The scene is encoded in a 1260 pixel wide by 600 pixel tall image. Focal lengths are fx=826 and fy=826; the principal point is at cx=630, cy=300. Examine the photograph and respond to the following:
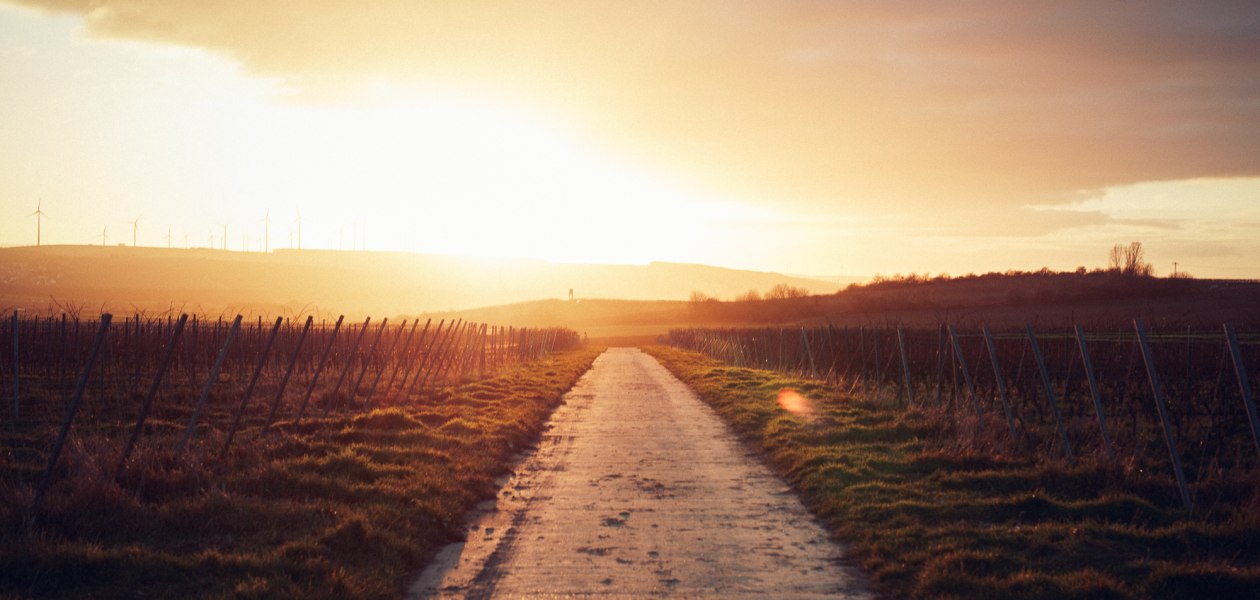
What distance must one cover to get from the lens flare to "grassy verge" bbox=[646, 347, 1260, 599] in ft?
13.0

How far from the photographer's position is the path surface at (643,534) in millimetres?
6211

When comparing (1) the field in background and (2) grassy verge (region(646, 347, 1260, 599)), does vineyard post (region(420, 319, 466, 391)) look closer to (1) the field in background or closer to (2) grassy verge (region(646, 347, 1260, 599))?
(1) the field in background

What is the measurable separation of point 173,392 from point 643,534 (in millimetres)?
15542

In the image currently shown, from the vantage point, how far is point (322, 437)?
12.1m

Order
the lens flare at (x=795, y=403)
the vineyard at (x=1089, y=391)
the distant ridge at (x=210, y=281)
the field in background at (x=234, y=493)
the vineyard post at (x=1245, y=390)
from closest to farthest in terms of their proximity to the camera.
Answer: the field in background at (x=234, y=493), the vineyard post at (x=1245, y=390), the vineyard at (x=1089, y=391), the lens flare at (x=795, y=403), the distant ridge at (x=210, y=281)

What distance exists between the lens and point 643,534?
25.4 ft

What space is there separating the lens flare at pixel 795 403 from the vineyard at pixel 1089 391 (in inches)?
57.0

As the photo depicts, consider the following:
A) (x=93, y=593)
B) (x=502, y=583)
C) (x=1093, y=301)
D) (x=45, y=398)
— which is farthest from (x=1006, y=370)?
(x=1093, y=301)

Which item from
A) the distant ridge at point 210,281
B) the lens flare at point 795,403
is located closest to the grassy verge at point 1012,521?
the lens flare at point 795,403

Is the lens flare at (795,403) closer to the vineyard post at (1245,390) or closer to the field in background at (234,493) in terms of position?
the field in background at (234,493)

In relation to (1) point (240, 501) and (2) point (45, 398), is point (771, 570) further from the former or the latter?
(2) point (45, 398)

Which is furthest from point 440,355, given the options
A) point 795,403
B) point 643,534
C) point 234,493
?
point 643,534

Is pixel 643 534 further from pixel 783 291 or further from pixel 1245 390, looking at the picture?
pixel 783 291

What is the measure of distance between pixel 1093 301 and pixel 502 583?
6605 cm
